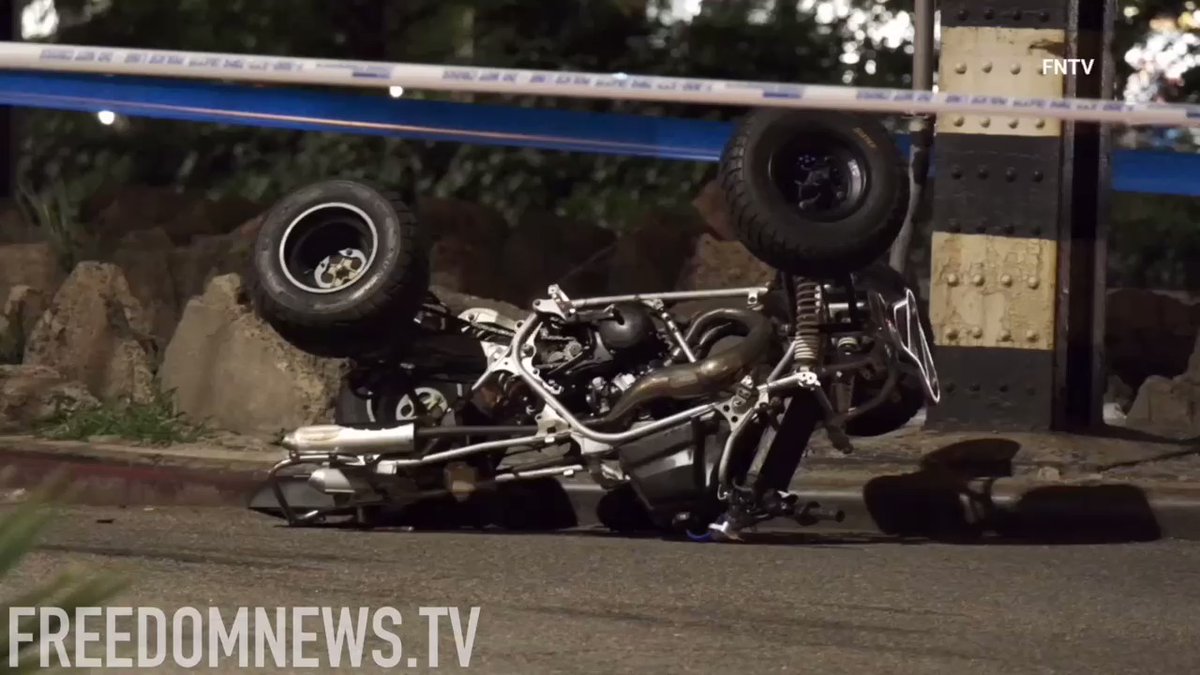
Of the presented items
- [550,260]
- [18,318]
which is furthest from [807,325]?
[18,318]

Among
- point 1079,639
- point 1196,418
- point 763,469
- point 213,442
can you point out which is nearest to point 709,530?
point 763,469

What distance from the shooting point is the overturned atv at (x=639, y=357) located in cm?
688

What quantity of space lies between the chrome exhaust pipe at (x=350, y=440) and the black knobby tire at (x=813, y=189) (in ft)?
4.31

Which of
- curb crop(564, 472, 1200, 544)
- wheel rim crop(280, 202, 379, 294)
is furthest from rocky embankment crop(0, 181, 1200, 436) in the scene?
curb crop(564, 472, 1200, 544)

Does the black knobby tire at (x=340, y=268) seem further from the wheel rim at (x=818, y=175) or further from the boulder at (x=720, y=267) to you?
the boulder at (x=720, y=267)

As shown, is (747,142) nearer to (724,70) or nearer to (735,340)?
(735,340)

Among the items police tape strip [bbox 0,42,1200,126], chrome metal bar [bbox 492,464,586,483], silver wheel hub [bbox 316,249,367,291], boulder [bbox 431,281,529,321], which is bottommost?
chrome metal bar [bbox 492,464,586,483]

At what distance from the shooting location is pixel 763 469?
276 inches

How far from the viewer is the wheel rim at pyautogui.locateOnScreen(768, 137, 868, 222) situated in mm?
6957

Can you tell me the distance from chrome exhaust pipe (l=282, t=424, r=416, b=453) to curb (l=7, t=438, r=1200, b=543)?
2.08 ft

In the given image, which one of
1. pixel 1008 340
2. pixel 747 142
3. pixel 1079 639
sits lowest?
pixel 1079 639

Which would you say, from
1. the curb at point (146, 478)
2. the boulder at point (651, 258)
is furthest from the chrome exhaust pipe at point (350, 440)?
the boulder at point (651, 258)

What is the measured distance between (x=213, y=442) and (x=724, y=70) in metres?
5.13

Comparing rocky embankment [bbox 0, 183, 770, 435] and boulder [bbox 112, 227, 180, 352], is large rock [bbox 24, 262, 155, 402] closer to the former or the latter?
rocky embankment [bbox 0, 183, 770, 435]
